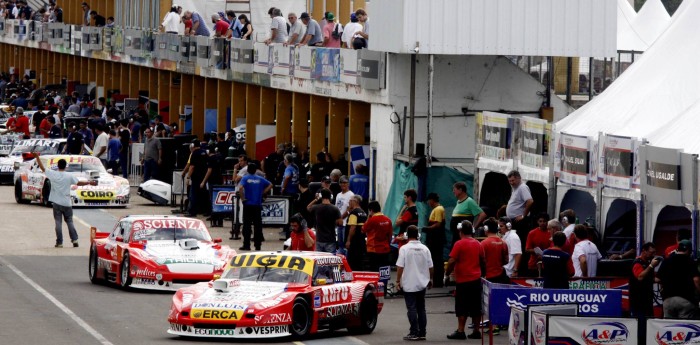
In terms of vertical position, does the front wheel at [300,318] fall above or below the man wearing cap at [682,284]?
below

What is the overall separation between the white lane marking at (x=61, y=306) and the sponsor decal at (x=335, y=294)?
2.63 metres

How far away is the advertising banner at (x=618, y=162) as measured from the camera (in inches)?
792

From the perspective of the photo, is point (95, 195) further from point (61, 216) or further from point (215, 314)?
point (215, 314)

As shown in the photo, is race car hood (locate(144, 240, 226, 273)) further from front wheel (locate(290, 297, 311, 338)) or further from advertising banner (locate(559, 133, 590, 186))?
advertising banner (locate(559, 133, 590, 186))

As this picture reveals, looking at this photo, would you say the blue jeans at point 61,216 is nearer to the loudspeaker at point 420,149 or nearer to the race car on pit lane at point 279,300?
the loudspeaker at point 420,149

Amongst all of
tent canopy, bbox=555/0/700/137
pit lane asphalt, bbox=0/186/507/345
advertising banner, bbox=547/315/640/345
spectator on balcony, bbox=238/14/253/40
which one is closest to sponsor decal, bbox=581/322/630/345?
advertising banner, bbox=547/315/640/345

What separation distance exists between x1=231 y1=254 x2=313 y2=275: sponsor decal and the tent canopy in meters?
6.11

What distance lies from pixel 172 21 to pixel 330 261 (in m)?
29.6

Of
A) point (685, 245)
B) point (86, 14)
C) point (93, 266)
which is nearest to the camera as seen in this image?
point (685, 245)

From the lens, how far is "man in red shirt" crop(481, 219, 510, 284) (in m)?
19.6

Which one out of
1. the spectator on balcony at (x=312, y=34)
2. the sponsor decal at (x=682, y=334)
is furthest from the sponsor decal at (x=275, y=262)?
the spectator on balcony at (x=312, y=34)

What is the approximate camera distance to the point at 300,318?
18.3 metres

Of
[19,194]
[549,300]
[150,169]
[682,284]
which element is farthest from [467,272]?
[150,169]

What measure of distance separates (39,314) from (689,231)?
8.41 m
